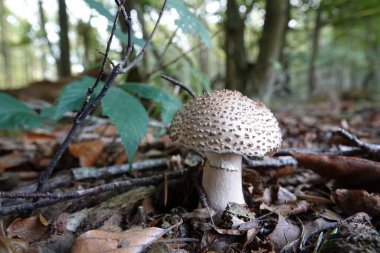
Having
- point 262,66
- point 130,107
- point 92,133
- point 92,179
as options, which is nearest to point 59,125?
point 92,133

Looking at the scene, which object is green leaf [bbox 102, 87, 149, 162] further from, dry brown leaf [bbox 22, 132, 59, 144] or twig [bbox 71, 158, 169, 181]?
dry brown leaf [bbox 22, 132, 59, 144]

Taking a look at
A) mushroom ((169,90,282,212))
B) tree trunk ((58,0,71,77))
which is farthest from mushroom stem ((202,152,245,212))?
tree trunk ((58,0,71,77))

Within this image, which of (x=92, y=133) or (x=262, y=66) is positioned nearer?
(x=92, y=133)

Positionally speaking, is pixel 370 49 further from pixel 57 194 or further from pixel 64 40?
pixel 57 194

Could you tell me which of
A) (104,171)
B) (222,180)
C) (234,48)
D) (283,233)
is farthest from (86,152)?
(234,48)

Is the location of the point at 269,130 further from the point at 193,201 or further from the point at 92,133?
the point at 92,133

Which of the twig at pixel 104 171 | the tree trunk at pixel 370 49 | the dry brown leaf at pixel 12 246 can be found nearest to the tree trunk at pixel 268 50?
the twig at pixel 104 171
